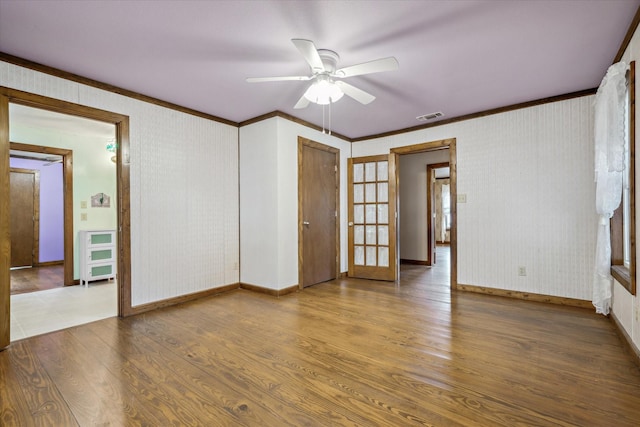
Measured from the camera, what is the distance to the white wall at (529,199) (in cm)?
339

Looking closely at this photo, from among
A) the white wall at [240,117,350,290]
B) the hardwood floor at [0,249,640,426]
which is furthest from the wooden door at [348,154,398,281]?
the hardwood floor at [0,249,640,426]

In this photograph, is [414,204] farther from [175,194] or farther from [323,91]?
[175,194]

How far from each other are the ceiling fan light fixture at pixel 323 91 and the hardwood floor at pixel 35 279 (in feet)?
16.0

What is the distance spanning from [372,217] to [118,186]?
3.57 m

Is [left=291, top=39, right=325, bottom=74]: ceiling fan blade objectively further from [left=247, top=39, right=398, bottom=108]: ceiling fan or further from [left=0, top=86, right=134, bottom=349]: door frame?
[left=0, top=86, right=134, bottom=349]: door frame

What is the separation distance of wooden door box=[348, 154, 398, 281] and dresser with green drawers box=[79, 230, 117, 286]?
4.00m

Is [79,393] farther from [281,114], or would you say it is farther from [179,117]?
[281,114]

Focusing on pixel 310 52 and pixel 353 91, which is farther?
pixel 353 91

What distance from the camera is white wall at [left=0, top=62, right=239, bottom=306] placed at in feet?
10.8

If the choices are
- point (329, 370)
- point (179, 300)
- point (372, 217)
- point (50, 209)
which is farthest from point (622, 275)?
point (50, 209)

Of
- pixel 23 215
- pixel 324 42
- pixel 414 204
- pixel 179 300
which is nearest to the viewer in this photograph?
pixel 324 42

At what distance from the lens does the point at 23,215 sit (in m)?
6.20

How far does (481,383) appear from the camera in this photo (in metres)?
1.88

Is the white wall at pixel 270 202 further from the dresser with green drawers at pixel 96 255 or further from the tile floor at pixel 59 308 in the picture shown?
the dresser with green drawers at pixel 96 255
